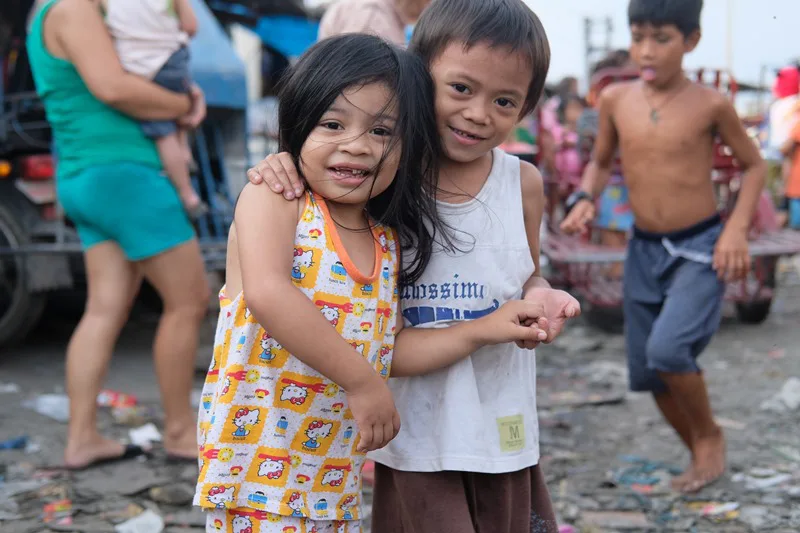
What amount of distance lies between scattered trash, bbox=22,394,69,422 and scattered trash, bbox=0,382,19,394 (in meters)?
0.23

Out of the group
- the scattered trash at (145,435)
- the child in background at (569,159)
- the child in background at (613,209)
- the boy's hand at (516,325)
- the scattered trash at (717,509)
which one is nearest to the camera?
the boy's hand at (516,325)

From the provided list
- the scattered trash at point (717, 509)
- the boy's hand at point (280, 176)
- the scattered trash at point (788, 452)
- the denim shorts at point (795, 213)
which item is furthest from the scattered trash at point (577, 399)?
the denim shorts at point (795, 213)

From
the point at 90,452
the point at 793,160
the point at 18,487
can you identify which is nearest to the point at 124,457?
the point at 90,452

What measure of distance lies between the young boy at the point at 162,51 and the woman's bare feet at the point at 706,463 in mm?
2211

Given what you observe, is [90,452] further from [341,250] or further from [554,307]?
[554,307]

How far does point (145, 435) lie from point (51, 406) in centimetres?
69

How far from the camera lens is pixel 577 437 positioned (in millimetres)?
4164

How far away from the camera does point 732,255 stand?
10.9 ft

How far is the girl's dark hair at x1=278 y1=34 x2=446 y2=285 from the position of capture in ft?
5.82

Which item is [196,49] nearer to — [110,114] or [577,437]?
[110,114]

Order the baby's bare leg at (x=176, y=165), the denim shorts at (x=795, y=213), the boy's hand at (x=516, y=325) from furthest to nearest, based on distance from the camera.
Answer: the denim shorts at (x=795, y=213) → the baby's bare leg at (x=176, y=165) → the boy's hand at (x=516, y=325)

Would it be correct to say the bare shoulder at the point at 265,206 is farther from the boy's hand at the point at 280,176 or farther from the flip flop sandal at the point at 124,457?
the flip flop sandal at the point at 124,457

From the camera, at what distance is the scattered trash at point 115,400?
4.52 meters

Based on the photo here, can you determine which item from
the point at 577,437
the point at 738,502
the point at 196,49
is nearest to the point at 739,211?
the point at 738,502
